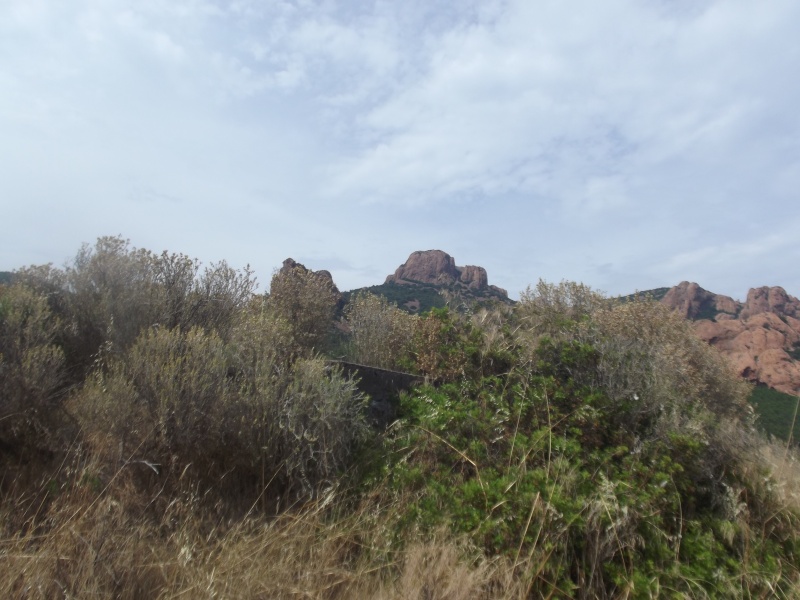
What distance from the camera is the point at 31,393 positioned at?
5.50 meters

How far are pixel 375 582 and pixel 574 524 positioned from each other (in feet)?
5.12

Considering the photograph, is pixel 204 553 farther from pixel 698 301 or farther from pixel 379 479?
pixel 698 301

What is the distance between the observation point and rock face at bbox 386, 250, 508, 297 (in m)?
64.5

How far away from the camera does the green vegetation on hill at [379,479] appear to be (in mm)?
3662

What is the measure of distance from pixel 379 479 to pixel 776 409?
3163 centimetres

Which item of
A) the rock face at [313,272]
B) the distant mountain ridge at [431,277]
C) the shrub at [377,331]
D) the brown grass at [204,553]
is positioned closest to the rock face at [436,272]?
the distant mountain ridge at [431,277]

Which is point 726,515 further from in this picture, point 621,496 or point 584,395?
point 584,395

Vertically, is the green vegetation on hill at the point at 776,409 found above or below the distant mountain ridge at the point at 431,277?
below

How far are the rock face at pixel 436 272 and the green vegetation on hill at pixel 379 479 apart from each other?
54.7 m

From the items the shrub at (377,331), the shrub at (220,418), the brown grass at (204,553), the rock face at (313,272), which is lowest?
the brown grass at (204,553)

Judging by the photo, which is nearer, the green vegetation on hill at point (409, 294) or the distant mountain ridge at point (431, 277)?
the green vegetation on hill at point (409, 294)

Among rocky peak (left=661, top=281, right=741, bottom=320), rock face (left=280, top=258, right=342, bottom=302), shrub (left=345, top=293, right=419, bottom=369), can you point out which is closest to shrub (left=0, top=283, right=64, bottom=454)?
shrub (left=345, top=293, right=419, bottom=369)

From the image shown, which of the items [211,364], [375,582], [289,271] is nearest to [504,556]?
[375,582]

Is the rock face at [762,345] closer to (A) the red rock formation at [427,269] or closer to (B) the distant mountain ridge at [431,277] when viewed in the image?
(B) the distant mountain ridge at [431,277]
